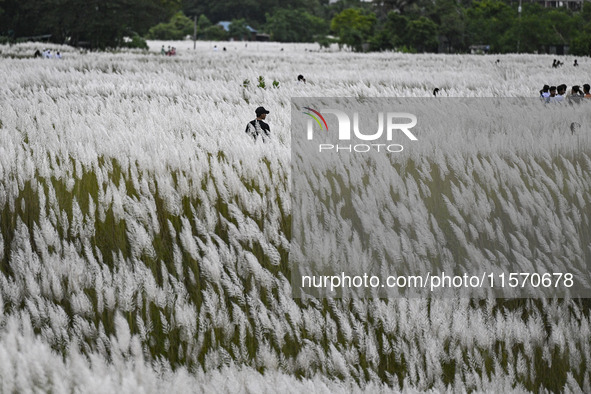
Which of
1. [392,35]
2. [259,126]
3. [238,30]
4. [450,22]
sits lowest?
[259,126]

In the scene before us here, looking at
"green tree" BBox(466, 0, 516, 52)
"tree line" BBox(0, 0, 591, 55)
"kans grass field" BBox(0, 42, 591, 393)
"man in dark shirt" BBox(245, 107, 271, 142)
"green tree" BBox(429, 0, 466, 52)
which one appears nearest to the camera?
"kans grass field" BBox(0, 42, 591, 393)

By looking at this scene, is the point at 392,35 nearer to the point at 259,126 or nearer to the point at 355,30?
the point at 355,30

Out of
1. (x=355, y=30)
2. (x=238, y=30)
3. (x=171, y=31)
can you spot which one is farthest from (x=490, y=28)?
(x=238, y=30)

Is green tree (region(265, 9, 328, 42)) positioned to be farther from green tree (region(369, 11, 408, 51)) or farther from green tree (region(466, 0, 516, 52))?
green tree (region(369, 11, 408, 51))

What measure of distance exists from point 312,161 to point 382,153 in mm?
676

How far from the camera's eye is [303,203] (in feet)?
14.6

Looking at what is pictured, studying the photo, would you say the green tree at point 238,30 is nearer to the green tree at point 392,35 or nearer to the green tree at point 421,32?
the green tree at point 392,35

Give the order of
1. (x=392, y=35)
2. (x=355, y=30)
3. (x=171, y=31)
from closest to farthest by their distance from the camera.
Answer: (x=392, y=35)
(x=355, y=30)
(x=171, y=31)

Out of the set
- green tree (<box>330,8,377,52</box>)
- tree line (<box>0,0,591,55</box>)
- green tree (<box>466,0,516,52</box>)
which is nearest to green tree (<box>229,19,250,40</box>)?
tree line (<box>0,0,591,55</box>)

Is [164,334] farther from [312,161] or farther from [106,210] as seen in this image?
[312,161]

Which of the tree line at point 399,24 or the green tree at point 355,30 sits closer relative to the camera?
the tree line at point 399,24

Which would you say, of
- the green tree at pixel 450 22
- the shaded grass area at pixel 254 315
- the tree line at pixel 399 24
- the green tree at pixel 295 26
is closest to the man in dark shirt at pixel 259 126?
the shaded grass area at pixel 254 315

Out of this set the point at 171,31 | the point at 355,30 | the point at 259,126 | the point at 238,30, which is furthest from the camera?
the point at 238,30

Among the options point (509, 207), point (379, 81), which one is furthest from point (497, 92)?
point (509, 207)
